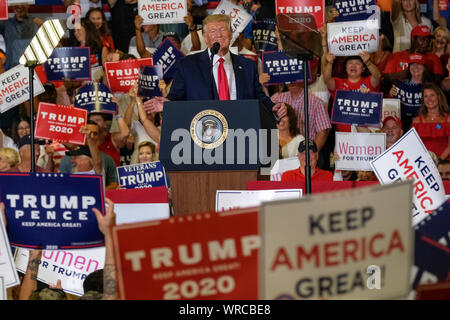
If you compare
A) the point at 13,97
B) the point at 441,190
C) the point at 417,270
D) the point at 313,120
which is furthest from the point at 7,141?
the point at 417,270

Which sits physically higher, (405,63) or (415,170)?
(405,63)

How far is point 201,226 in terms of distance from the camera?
2396mm

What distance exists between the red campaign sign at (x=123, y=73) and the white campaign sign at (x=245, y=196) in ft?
11.8

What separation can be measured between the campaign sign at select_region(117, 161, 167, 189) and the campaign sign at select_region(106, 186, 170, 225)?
1.70m

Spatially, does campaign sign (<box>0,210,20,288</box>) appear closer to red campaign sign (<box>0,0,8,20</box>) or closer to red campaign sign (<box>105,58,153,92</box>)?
red campaign sign (<box>105,58,153,92</box>)

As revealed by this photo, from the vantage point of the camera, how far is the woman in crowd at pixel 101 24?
888 centimetres

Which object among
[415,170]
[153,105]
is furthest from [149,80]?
[415,170]

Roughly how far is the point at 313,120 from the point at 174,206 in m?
3.06

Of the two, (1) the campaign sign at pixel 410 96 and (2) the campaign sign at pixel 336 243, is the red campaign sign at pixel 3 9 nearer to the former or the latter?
(1) the campaign sign at pixel 410 96

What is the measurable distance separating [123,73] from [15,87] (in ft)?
3.30

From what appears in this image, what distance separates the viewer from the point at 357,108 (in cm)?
775

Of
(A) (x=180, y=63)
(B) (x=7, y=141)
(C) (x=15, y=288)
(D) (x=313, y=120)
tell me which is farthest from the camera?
(B) (x=7, y=141)

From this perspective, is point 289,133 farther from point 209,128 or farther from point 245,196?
point 245,196
